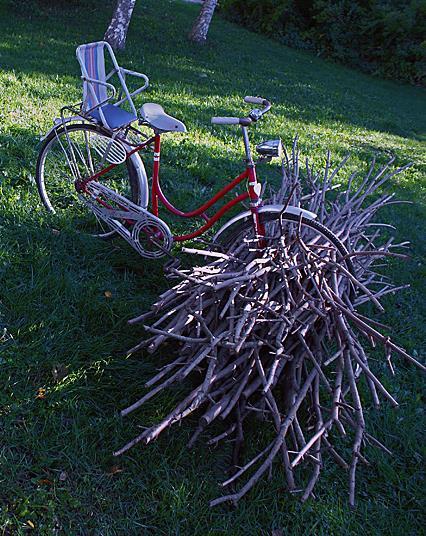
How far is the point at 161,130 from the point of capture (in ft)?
11.4

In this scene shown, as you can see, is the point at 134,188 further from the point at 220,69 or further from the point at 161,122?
the point at 220,69

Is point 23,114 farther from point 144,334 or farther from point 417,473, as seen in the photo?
point 417,473

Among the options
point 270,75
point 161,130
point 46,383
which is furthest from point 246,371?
point 270,75

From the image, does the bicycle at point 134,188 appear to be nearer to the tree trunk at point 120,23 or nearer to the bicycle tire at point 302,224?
the bicycle tire at point 302,224

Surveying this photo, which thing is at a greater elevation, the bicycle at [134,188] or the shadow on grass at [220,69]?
the bicycle at [134,188]

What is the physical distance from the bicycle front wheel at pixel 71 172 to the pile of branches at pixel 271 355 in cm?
116

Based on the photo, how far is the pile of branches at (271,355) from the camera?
2.51 meters

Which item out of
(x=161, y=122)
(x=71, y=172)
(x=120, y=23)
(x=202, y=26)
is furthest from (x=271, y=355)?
(x=202, y=26)

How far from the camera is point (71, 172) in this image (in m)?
4.14

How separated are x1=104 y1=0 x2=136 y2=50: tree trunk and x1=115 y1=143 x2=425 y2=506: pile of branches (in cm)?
907

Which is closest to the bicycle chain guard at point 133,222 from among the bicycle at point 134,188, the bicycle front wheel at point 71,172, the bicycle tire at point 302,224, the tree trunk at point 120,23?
the bicycle at point 134,188

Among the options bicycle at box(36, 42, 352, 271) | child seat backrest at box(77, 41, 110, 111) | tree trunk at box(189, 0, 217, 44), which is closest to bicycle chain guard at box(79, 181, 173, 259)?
bicycle at box(36, 42, 352, 271)

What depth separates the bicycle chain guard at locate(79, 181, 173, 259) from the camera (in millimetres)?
3566

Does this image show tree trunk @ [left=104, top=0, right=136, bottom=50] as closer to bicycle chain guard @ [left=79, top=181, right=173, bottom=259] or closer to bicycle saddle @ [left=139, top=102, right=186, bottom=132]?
bicycle chain guard @ [left=79, top=181, right=173, bottom=259]
